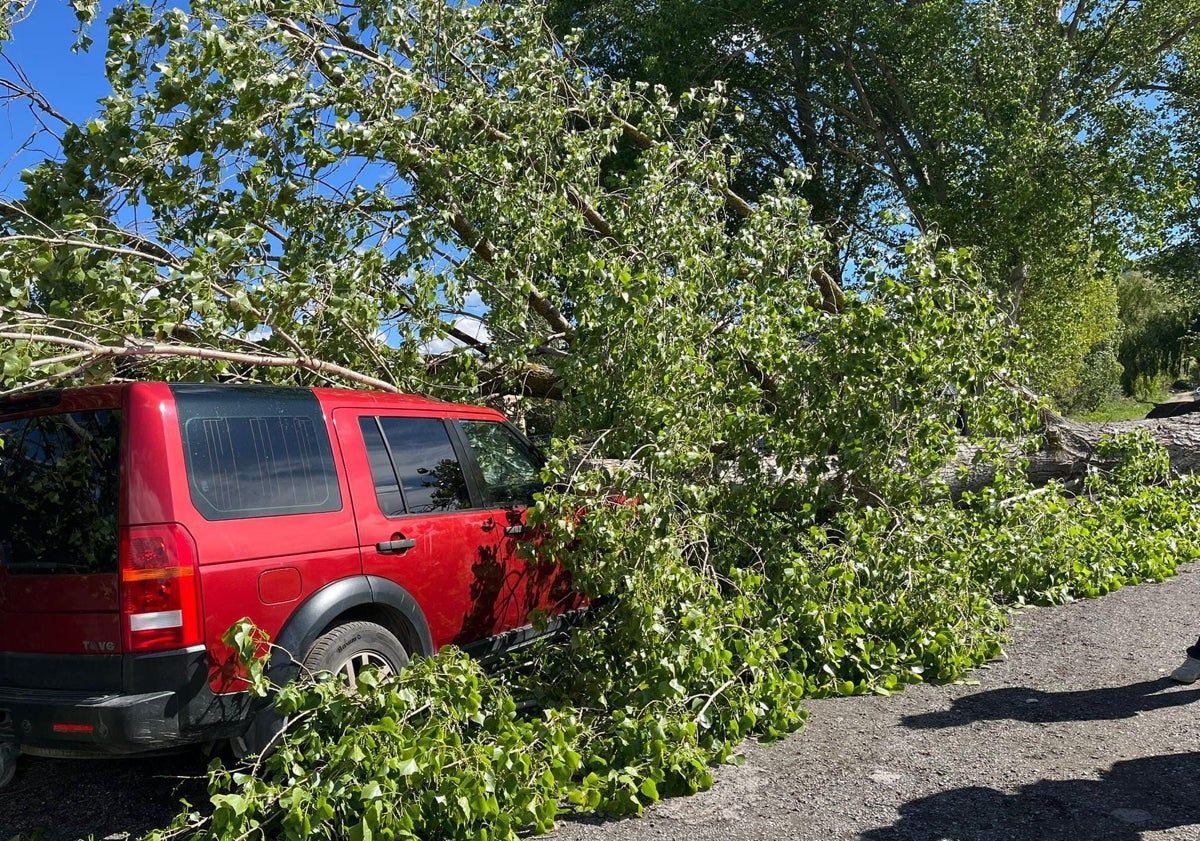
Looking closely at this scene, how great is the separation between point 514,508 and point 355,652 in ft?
5.05

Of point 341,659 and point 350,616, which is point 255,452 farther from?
point 341,659

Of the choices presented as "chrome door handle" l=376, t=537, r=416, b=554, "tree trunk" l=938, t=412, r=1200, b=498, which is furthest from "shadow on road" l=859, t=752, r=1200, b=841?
"tree trunk" l=938, t=412, r=1200, b=498

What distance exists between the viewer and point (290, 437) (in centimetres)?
456

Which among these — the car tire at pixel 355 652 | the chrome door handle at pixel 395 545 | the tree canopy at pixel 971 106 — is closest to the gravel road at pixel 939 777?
the car tire at pixel 355 652

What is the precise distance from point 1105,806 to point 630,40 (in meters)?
17.3

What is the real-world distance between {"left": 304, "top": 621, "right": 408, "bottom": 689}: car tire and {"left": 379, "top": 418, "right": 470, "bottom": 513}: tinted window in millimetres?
675

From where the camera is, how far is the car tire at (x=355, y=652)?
4312 mm

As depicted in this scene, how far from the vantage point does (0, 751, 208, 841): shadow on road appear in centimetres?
433

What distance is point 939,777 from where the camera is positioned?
4.36 m

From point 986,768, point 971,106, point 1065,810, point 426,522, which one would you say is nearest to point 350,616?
point 426,522

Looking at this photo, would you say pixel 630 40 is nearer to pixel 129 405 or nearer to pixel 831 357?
pixel 831 357

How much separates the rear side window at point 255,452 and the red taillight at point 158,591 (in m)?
0.21

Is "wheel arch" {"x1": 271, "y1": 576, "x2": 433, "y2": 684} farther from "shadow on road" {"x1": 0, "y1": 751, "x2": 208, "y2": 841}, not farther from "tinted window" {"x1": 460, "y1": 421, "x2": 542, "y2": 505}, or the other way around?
"tinted window" {"x1": 460, "y1": 421, "x2": 542, "y2": 505}

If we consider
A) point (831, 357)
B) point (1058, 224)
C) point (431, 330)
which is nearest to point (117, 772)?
point (431, 330)
